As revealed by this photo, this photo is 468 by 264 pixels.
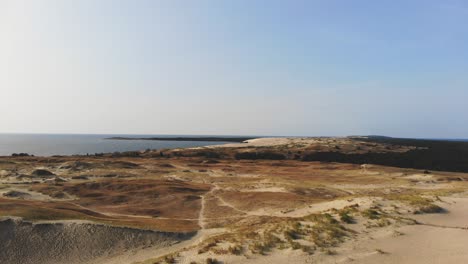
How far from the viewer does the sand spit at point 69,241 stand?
58.8ft

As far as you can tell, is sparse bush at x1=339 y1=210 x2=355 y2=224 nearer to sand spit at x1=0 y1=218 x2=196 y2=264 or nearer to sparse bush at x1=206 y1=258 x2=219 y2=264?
sparse bush at x1=206 y1=258 x2=219 y2=264

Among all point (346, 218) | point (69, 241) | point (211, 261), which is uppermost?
point (346, 218)

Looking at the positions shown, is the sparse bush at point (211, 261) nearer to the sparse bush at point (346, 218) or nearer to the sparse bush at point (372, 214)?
the sparse bush at point (346, 218)

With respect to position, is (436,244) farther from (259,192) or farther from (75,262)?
(259,192)

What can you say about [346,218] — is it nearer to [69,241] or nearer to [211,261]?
[211,261]

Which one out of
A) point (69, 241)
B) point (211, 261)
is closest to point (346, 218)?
point (211, 261)

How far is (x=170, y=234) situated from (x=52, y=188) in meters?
23.6

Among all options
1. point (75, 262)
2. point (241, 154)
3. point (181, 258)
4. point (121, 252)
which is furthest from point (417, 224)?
point (241, 154)

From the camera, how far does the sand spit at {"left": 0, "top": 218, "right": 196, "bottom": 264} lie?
705 inches

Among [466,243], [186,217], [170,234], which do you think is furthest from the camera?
[186,217]

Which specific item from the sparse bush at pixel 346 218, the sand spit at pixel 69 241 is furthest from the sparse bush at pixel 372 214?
the sand spit at pixel 69 241

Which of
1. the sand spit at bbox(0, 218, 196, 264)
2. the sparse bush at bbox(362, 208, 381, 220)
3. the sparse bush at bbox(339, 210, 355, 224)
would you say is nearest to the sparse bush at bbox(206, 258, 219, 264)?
the sand spit at bbox(0, 218, 196, 264)

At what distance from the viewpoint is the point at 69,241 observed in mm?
18938

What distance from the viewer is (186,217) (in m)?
27.4
